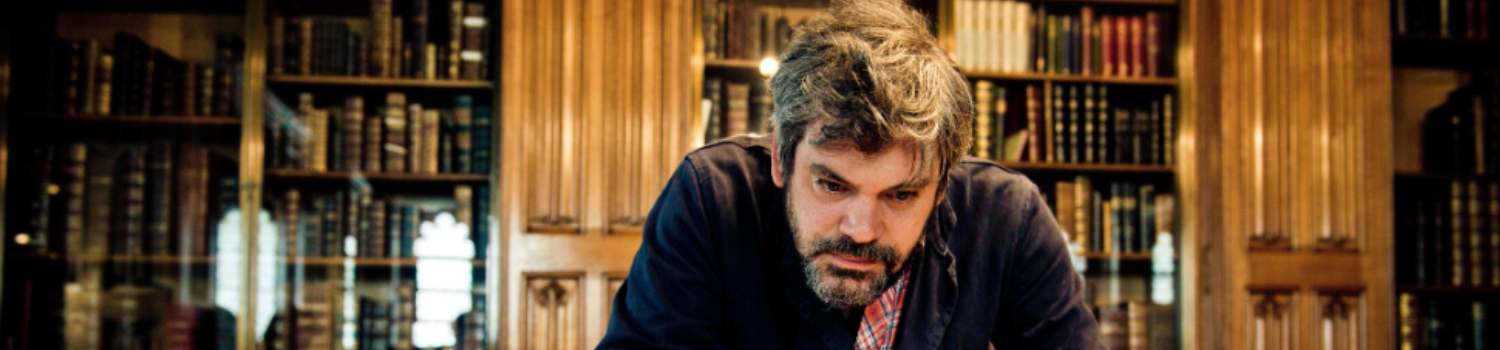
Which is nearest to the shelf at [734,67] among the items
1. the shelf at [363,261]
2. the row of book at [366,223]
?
the row of book at [366,223]

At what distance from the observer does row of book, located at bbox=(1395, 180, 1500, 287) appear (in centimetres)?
354

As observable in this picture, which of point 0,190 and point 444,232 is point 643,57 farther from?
point 0,190

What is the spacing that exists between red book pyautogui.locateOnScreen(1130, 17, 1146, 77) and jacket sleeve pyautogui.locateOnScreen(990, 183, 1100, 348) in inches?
79.6

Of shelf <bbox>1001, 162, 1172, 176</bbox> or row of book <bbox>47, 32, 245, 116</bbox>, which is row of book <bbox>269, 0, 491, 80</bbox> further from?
shelf <bbox>1001, 162, 1172, 176</bbox>

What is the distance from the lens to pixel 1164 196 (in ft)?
11.1

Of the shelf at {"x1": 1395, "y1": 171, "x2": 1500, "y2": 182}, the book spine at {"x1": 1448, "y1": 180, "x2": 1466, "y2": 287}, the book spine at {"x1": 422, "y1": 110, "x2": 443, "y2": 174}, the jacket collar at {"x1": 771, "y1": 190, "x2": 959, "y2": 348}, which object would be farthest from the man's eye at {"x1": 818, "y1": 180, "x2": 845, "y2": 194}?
the book spine at {"x1": 1448, "y1": 180, "x2": 1466, "y2": 287}

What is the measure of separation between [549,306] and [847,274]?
6.29 feet

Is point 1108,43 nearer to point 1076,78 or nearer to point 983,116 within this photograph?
point 1076,78

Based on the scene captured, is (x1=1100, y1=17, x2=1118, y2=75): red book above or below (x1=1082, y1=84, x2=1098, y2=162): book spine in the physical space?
above

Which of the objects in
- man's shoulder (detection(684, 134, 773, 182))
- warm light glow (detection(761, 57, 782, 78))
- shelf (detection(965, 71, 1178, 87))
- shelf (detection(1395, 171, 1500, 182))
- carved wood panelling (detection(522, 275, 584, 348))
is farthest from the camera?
shelf (detection(1395, 171, 1500, 182))

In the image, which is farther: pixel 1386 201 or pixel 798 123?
pixel 1386 201

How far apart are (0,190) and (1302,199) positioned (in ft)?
10.6

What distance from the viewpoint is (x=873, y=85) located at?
1.18 metres

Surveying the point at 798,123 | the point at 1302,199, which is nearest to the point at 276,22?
the point at 798,123
